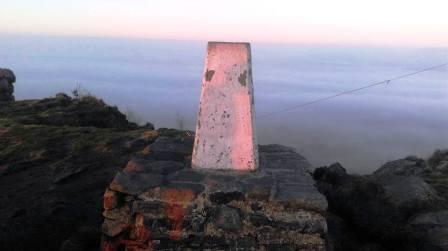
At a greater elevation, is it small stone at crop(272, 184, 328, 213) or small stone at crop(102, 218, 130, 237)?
small stone at crop(272, 184, 328, 213)

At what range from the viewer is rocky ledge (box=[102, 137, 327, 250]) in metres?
4.38

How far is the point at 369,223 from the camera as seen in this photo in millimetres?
6223

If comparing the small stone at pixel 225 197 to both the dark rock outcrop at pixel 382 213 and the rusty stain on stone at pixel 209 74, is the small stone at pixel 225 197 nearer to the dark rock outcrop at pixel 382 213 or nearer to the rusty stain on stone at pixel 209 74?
the rusty stain on stone at pixel 209 74

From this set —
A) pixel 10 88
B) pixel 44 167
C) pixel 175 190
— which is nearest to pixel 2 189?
pixel 44 167

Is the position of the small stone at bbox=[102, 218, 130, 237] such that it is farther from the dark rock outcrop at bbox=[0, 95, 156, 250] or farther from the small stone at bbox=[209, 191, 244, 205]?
the dark rock outcrop at bbox=[0, 95, 156, 250]

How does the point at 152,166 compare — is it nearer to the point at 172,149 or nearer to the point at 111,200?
the point at 111,200

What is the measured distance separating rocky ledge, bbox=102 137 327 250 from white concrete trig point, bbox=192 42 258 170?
333 millimetres

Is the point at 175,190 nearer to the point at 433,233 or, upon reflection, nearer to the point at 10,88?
the point at 433,233

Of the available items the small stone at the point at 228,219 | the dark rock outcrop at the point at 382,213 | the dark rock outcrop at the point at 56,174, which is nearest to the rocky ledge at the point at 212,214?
the small stone at the point at 228,219

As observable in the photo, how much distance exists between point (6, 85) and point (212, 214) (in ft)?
32.9

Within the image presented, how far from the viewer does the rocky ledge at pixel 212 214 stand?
4.38 m

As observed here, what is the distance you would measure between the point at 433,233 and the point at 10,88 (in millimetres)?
10344

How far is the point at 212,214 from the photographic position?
4.46 meters

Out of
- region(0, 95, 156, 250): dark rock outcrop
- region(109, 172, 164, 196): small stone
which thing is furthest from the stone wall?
region(109, 172, 164, 196): small stone
